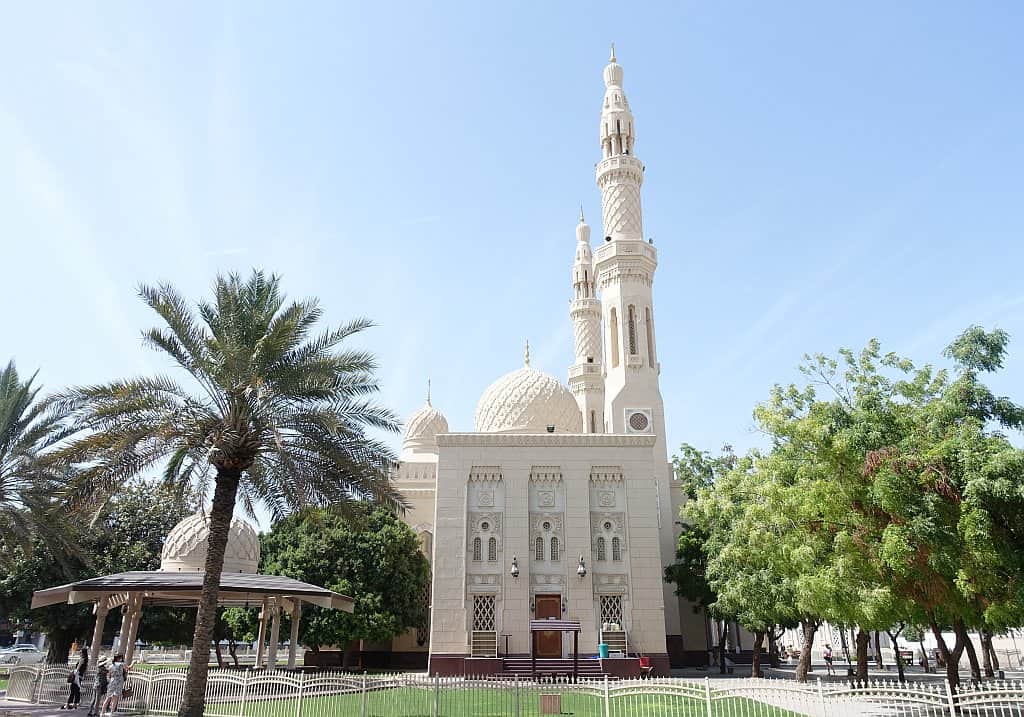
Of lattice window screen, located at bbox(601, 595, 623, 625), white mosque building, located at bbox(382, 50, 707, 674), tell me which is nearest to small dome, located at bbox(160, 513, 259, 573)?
white mosque building, located at bbox(382, 50, 707, 674)

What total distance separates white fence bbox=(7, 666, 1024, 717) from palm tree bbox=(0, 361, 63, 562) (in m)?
4.56

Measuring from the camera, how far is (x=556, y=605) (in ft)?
83.3

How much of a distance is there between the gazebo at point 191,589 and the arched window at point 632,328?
1605cm

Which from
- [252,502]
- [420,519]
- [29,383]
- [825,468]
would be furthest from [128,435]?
[420,519]

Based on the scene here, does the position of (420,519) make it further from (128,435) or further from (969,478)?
(969,478)

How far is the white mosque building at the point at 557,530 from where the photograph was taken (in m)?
25.0

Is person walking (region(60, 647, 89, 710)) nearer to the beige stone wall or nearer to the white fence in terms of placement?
the white fence

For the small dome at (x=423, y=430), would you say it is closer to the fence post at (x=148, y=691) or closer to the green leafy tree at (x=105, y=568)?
the green leafy tree at (x=105, y=568)

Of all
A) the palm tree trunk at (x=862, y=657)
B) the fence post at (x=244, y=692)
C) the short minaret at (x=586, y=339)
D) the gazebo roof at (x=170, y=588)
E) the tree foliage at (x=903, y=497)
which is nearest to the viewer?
the tree foliage at (x=903, y=497)

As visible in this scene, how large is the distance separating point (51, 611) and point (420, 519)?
14472 mm

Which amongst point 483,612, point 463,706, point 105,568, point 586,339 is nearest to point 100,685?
point 463,706

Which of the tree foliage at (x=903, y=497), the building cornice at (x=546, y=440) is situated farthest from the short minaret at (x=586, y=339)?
the tree foliage at (x=903, y=497)

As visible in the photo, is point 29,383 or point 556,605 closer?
point 29,383

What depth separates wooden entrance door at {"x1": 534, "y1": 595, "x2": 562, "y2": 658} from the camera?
987 inches
